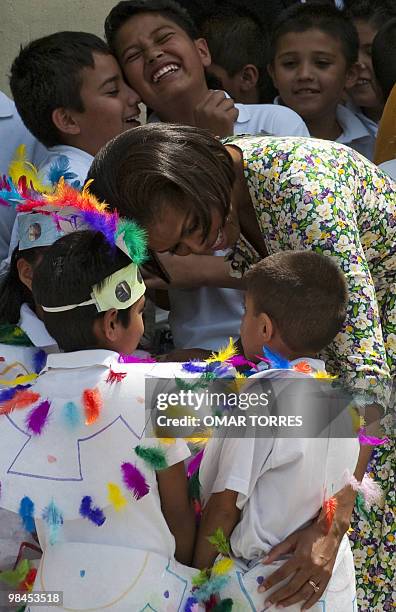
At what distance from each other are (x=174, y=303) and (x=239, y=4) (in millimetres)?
1778

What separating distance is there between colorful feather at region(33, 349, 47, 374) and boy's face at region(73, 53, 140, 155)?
3.17 feet

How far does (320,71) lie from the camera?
4.02m

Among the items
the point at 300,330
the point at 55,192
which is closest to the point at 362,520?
the point at 300,330

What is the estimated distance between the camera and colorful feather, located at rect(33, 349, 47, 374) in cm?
254

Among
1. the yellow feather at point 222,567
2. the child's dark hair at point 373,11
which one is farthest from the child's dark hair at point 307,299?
the child's dark hair at point 373,11

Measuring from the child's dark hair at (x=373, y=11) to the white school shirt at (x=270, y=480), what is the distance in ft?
8.66

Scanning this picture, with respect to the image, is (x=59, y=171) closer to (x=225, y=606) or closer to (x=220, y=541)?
(x=220, y=541)

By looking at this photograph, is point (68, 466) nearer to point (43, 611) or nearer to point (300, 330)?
point (43, 611)

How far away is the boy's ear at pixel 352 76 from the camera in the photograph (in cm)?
407

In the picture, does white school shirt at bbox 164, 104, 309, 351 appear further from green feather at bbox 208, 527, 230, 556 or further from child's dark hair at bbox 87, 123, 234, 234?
green feather at bbox 208, 527, 230, 556

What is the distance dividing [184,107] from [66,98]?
540mm

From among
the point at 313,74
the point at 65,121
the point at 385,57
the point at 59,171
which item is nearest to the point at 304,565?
the point at 59,171

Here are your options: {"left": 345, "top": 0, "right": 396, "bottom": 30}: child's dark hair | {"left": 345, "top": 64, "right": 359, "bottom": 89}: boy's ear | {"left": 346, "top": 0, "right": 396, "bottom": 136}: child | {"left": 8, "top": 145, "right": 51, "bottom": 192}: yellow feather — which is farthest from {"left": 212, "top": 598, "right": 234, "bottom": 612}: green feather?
{"left": 345, "top": 0, "right": 396, "bottom": 30}: child's dark hair

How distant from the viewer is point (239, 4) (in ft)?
14.3
